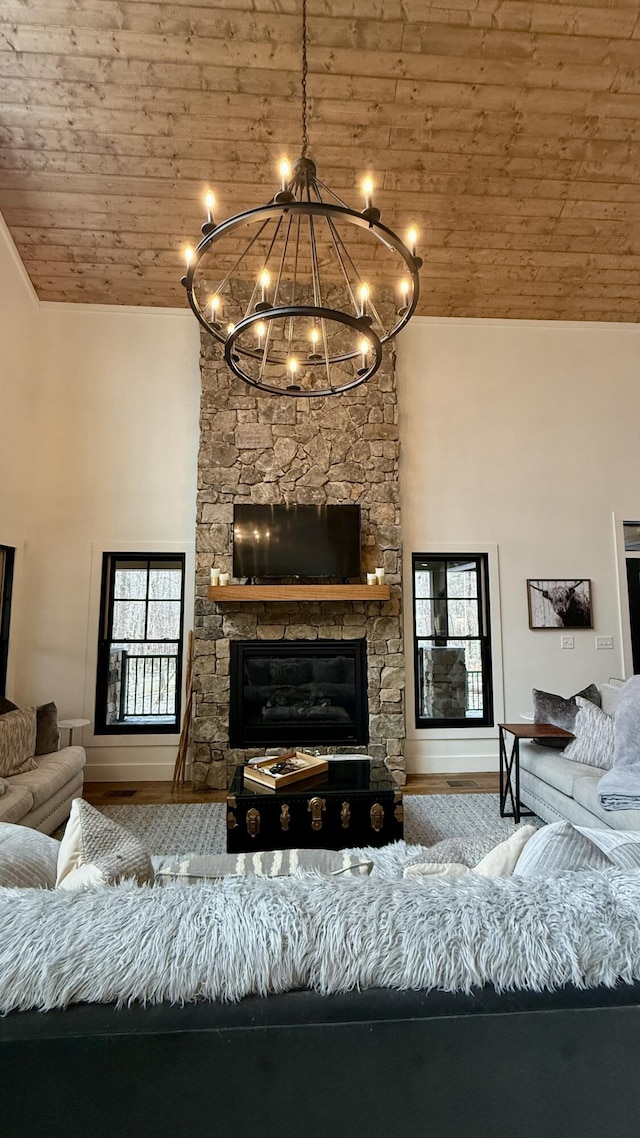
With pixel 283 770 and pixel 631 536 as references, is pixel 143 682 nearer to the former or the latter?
pixel 283 770

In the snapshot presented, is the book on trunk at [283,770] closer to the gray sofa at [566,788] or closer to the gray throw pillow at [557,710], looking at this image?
the gray sofa at [566,788]

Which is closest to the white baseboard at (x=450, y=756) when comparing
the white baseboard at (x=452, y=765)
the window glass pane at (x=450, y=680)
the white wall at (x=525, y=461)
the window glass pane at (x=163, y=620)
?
the white baseboard at (x=452, y=765)

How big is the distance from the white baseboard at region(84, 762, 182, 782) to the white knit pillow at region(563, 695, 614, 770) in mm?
3219

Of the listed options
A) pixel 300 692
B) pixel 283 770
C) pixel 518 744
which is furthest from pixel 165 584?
pixel 518 744

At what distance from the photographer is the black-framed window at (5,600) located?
4.55 meters

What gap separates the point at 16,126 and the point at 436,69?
288cm

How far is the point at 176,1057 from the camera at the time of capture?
77 cm

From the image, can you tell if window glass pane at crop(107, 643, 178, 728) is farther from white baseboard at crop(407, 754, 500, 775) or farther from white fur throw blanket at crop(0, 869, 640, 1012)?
white fur throw blanket at crop(0, 869, 640, 1012)

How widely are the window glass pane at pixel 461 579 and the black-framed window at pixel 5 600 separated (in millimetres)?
3833

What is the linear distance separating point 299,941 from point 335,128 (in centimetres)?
471

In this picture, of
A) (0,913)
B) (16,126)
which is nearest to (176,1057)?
(0,913)

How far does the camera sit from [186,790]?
4.56 m

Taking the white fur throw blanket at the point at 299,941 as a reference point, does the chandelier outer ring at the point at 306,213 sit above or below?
above

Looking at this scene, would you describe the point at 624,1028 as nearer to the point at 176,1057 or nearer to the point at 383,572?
the point at 176,1057
